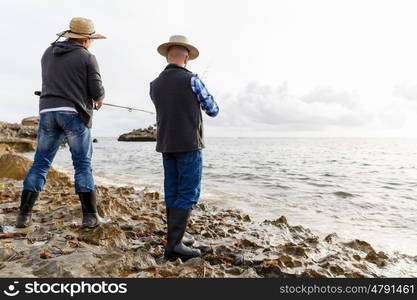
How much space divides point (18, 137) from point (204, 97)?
45.9m

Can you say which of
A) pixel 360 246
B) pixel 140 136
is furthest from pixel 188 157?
pixel 140 136

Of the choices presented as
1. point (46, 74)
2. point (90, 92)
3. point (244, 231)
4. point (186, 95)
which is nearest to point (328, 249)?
point (244, 231)

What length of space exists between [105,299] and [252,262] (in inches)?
75.1

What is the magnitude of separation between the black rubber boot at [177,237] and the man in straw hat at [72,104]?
1252 mm

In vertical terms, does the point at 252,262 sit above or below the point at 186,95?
below

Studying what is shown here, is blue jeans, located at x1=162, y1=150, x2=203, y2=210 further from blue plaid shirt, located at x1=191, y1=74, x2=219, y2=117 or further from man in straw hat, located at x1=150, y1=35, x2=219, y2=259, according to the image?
blue plaid shirt, located at x1=191, y1=74, x2=219, y2=117

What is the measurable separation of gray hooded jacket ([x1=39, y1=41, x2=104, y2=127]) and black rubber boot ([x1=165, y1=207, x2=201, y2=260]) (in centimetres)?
176

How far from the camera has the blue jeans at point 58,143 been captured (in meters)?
4.20

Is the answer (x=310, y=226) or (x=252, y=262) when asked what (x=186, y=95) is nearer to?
(x=252, y=262)

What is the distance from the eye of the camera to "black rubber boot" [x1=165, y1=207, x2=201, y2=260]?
3861mm

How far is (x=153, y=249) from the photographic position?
4.23m

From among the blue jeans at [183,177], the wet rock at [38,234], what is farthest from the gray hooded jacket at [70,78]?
the wet rock at [38,234]

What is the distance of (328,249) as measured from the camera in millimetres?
5172

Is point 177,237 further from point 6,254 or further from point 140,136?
point 140,136
